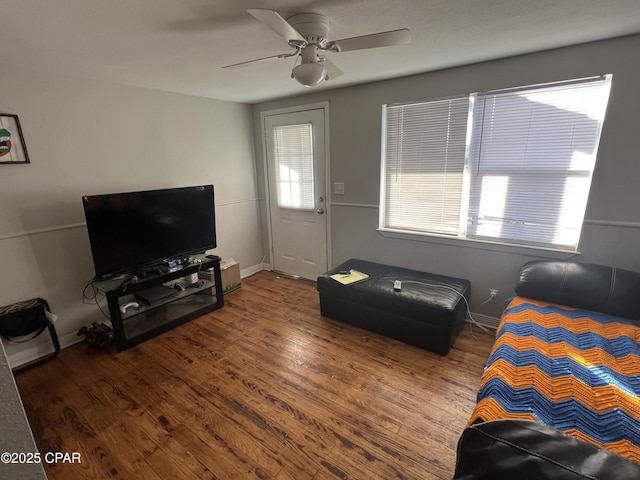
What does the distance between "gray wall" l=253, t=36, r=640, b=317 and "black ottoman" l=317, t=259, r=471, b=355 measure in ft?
0.82

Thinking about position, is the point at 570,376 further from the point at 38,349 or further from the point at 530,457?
the point at 38,349

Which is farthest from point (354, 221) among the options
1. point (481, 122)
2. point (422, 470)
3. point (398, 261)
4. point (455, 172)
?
point (422, 470)

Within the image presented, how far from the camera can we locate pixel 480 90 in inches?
95.9

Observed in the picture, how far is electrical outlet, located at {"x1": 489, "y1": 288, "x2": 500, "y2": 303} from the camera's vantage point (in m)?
2.66

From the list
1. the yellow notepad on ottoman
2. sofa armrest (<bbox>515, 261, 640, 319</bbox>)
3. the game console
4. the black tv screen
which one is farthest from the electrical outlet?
the game console

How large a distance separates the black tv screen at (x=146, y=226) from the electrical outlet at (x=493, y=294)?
272cm

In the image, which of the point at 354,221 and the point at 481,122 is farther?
the point at 354,221

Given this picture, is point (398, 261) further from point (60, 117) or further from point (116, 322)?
point (60, 117)

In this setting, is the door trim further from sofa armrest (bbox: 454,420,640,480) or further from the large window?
sofa armrest (bbox: 454,420,640,480)

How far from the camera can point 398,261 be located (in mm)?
3162

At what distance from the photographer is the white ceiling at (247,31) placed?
4.67 feet

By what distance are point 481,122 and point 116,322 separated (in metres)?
3.41

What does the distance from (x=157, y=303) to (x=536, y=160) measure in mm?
3427

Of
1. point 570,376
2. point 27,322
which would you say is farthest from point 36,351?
point 570,376
